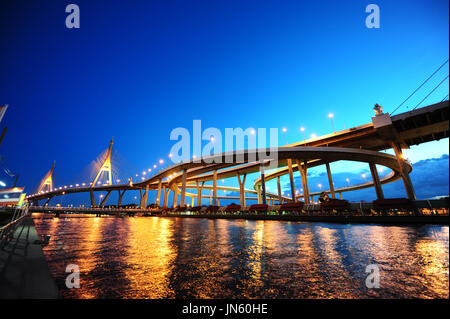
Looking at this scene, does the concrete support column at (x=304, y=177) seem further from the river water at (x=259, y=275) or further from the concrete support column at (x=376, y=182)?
the river water at (x=259, y=275)

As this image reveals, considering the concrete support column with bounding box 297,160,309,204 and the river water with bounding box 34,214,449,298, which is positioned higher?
the concrete support column with bounding box 297,160,309,204

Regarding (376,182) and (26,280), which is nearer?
(26,280)

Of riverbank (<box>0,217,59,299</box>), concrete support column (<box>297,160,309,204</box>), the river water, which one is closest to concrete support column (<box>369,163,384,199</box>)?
concrete support column (<box>297,160,309,204</box>)

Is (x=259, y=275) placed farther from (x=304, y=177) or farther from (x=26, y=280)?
(x=304, y=177)

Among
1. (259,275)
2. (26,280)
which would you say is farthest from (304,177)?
(26,280)

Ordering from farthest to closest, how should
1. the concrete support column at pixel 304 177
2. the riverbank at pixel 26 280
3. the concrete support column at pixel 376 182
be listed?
the concrete support column at pixel 304 177, the concrete support column at pixel 376 182, the riverbank at pixel 26 280

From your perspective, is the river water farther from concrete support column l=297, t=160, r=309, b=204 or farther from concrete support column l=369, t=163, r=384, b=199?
concrete support column l=369, t=163, r=384, b=199

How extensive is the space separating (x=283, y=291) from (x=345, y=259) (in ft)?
8.11

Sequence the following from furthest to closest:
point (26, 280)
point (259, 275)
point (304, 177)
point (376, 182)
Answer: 1. point (304, 177)
2. point (376, 182)
3. point (259, 275)
4. point (26, 280)

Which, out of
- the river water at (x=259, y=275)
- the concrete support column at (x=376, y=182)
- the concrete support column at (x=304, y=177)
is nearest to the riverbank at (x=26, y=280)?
the river water at (x=259, y=275)
